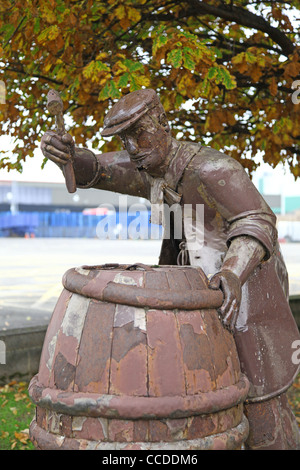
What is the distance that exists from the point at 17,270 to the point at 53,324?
16.6 meters

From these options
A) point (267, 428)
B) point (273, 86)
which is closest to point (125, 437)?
point (267, 428)

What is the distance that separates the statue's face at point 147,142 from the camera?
2.90 m

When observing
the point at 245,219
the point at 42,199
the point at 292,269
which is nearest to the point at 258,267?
the point at 245,219

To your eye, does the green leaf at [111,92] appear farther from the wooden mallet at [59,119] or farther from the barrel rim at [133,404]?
the barrel rim at [133,404]

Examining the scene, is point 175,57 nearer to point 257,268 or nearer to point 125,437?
point 257,268

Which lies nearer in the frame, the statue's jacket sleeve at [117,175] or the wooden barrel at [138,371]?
the wooden barrel at [138,371]

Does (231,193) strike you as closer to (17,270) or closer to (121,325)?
(121,325)

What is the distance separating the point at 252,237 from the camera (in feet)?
9.30

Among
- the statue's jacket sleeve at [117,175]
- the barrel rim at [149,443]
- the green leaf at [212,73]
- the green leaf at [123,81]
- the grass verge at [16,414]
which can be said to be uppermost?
the green leaf at [212,73]

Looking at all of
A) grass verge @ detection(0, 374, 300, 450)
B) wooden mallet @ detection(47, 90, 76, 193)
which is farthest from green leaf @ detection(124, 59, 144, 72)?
grass verge @ detection(0, 374, 300, 450)

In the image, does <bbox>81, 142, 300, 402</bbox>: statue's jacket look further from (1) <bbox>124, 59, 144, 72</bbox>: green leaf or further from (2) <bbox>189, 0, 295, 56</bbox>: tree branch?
(2) <bbox>189, 0, 295, 56</bbox>: tree branch

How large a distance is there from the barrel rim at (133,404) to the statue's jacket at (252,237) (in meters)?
0.70

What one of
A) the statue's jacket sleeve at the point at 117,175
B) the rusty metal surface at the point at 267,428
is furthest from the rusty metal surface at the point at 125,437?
the statue's jacket sleeve at the point at 117,175

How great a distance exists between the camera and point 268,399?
9.94 feet
